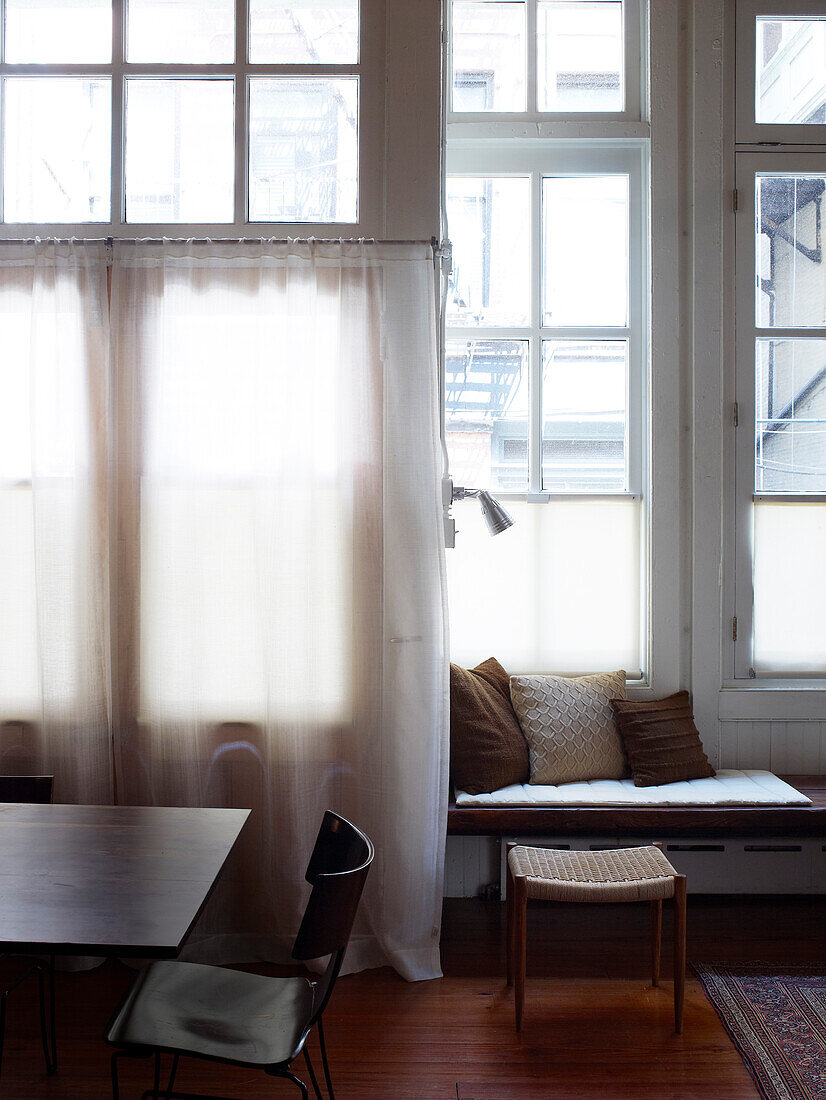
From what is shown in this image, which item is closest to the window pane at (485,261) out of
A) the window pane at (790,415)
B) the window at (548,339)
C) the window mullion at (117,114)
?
the window at (548,339)

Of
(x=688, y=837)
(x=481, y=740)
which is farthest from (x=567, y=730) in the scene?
(x=688, y=837)

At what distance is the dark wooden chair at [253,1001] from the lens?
1.74 meters

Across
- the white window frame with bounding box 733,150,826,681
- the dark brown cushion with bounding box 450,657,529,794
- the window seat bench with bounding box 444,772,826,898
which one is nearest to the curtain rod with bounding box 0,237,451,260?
the white window frame with bounding box 733,150,826,681

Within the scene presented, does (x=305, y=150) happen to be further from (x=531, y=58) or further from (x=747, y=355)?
(x=747, y=355)

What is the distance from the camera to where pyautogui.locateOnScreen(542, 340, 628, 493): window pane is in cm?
365

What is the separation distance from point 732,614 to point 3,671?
2.96 m

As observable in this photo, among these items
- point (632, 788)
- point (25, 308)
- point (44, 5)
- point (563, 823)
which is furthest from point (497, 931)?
point (44, 5)

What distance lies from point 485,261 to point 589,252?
46 cm

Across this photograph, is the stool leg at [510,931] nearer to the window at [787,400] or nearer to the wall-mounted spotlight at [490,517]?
the wall-mounted spotlight at [490,517]

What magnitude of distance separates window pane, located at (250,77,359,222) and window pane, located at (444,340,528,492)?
0.82m

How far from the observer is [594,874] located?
2.66m

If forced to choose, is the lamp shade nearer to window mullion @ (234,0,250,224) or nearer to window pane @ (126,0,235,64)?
window mullion @ (234,0,250,224)

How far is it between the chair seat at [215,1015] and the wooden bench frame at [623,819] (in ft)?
3.66

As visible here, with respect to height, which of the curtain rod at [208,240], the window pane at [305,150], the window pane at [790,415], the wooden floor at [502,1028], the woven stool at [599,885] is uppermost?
the window pane at [305,150]
